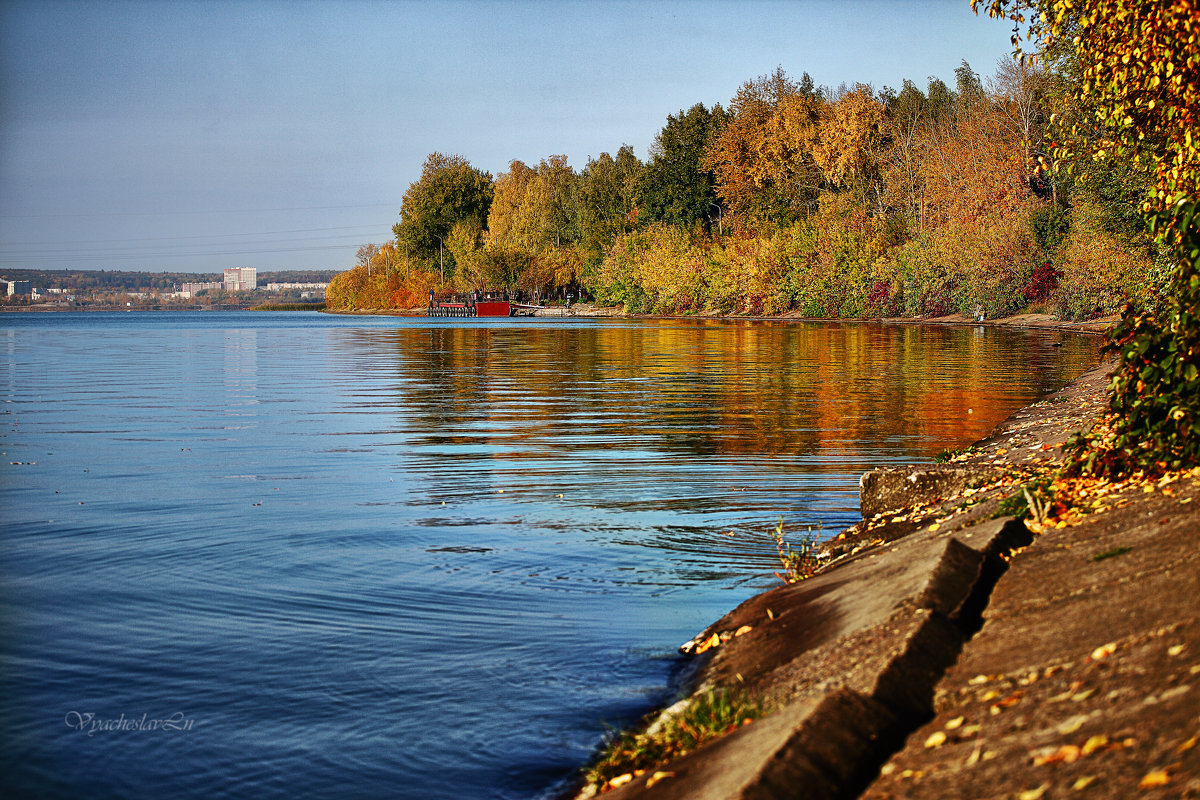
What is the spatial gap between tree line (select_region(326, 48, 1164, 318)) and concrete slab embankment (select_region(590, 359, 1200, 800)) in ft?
104

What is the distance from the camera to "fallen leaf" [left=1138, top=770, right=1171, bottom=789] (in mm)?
3686

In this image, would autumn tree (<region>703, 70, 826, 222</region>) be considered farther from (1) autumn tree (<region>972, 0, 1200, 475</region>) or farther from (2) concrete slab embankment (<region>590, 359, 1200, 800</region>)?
(2) concrete slab embankment (<region>590, 359, 1200, 800</region>)

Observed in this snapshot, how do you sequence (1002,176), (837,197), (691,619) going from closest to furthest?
(691,619) → (1002,176) → (837,197)

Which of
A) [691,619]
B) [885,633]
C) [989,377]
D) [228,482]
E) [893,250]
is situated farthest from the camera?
[893,250]

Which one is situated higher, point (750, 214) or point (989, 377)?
point (750, 214)

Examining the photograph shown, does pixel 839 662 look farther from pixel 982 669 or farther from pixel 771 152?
pixel 771 152

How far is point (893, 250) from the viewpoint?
84.0m

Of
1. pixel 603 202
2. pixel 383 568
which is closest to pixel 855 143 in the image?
pixel 603 202

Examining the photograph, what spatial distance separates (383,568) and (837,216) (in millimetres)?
84446

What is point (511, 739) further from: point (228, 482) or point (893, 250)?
point (893, 250)

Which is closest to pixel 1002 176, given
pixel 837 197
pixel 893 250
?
pixel 893 250

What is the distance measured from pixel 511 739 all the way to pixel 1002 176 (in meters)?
73.8

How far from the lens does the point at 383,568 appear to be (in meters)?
10.8

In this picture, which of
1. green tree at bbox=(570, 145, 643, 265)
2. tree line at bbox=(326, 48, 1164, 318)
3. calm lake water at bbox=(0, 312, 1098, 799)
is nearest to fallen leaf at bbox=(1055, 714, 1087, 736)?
calm lake water at bbox=(0, 312, 1098, 799)
